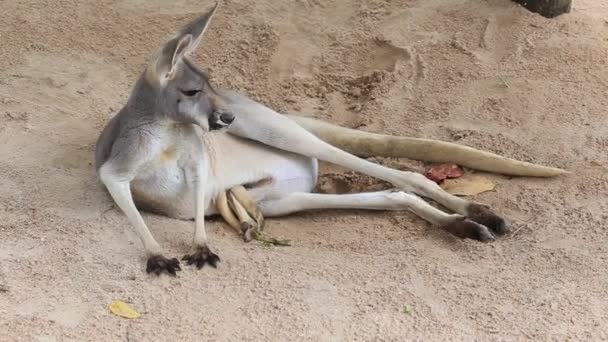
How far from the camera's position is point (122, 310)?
272 cm

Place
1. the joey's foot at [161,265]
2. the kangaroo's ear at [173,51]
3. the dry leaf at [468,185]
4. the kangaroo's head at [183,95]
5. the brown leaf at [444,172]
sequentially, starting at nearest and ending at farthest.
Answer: the joey's foot at [161,265]
the kangaroo's ear at [173,51]
the kangaroo's head at [183,95]
the dry leaf at [468,185]
the brown leaf at [444,172]

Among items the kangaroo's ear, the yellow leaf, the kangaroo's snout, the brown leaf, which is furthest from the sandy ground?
the kangaroo's ear

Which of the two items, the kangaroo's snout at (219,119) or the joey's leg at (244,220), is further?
A: the joey's leg at (244,220)

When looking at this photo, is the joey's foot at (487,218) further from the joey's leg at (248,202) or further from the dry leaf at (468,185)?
the joey's leg at (248,202)

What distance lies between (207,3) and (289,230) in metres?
2.21

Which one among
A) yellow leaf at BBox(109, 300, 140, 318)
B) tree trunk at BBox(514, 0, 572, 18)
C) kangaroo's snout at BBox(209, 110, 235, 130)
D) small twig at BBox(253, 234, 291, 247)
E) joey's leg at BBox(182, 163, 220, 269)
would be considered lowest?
small twig at BBox(253, 234, 291, 247)

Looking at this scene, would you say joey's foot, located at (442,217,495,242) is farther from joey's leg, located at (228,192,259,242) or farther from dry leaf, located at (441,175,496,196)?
joey's leg, located at (228,192,259,242)

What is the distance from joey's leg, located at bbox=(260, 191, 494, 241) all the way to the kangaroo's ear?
78 centimetres

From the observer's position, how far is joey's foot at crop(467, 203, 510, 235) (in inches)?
131

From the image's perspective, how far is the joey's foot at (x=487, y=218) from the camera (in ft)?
11.0

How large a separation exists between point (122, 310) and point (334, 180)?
158cm

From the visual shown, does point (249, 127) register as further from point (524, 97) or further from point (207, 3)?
point (207, 3)

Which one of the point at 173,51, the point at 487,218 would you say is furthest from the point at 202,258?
the point at 487,218

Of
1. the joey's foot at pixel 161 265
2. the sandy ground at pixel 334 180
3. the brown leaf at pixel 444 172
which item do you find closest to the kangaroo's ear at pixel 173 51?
the sandy ground at pixel 334 180
